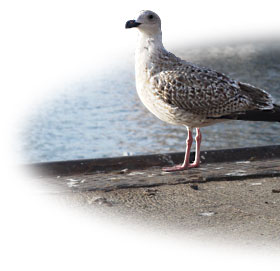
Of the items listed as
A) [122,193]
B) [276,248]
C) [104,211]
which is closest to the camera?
[276,248]

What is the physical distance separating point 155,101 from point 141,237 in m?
2.67

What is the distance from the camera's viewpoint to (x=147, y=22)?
23.2 feet

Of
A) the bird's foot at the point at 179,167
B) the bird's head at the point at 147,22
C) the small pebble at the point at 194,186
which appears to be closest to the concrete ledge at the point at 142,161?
the bird's foot at the point at 179,167

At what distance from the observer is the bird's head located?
7.05 m

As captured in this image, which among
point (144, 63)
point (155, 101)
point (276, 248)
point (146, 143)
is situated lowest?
point (146, 143)

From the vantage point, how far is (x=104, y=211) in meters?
5.46

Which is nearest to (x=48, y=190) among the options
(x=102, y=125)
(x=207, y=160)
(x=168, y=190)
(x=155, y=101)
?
(x=168, y=190)

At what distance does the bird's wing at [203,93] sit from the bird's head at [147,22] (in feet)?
1.98

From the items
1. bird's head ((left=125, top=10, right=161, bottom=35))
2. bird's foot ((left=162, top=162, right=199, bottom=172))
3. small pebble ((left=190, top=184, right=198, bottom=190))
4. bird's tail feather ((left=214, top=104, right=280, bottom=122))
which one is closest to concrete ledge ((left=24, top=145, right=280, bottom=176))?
bird's foot ((left=162, top=162, right=199, bottom=172))

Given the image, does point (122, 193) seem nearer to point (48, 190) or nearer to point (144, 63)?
point (48, 190)

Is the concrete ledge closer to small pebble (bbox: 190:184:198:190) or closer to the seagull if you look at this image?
the seagull

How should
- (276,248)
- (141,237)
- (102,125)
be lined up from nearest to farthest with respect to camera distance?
(276,248) → (141,237) → (102,125)

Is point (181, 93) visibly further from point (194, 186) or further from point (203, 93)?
point (194, 186)

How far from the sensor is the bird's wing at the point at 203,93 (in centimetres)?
699
